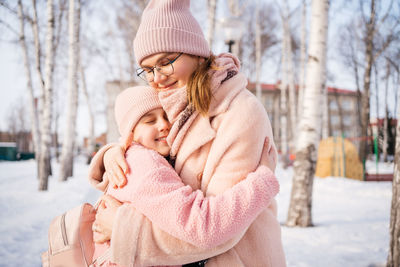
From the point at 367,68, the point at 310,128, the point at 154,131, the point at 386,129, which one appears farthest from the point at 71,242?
the point at 386,129

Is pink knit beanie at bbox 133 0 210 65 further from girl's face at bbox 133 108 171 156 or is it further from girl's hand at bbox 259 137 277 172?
girl's hand at bbox 259 137 277 172

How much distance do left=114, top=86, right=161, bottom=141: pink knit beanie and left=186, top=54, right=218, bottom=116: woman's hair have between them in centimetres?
21

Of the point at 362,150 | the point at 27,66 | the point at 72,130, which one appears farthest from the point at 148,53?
the point at 362,150

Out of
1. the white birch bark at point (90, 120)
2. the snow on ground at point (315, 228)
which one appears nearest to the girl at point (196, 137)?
the snow on ground at point (315, 228)

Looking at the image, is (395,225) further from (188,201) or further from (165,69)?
(165,69)

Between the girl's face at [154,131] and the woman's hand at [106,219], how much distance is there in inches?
11.6

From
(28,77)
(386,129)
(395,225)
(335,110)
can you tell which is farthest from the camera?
(335,110)

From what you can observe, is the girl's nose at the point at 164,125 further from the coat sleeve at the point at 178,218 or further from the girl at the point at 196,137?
the coat sleeve at the point at 178,218

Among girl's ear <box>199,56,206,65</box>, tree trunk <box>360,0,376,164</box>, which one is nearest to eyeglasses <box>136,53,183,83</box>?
girl's ear <box>199,56,206,65</box>

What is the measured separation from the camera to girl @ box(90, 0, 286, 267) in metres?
1.04

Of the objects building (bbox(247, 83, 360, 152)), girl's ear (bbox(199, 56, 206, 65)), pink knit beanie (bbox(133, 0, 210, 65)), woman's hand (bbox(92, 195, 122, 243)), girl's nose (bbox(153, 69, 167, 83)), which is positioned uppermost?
pink knit beanie (bbox(133, 0, 210, 65))

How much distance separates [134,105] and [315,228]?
4.32 meters

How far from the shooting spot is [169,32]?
4.42 feet

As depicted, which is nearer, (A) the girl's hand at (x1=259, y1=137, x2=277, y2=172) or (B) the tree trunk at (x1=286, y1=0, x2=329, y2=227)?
(A) the girl's hand at (x1=259, y1=137, x2=277, y2=172)
